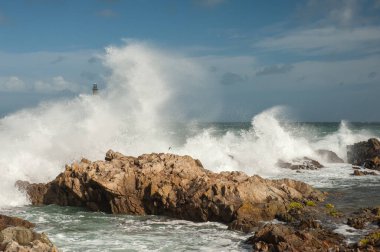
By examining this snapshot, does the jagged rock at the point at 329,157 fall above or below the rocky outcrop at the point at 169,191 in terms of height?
above

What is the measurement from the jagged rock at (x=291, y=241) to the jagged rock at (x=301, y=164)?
72.5 ft

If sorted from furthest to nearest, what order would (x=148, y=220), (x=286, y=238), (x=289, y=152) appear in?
1. (x=289, y=152)
2. (x=148, y=220)
3. (x=286, y=238)

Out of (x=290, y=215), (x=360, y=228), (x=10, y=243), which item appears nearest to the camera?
(x=10, y=243)

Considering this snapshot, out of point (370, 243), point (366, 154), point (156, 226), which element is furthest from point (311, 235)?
point (366, 154)

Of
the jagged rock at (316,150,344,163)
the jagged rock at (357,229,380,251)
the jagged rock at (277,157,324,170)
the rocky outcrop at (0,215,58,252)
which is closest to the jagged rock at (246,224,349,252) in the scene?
the jagged rock at (357,229,380,251)

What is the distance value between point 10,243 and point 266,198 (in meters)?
11.3

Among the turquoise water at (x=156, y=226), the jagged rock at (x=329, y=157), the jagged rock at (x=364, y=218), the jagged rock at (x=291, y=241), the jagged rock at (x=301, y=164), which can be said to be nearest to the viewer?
the jagged rock at (x=291, y=241)

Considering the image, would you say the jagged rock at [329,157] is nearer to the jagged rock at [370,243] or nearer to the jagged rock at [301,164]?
the jagged rock at [301,164]

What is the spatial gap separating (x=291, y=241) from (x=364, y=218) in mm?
5135

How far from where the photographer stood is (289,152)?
4303 cm

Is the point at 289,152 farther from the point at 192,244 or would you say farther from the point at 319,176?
the point at 192,244

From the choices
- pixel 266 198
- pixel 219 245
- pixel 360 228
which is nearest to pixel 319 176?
pixel 266 198

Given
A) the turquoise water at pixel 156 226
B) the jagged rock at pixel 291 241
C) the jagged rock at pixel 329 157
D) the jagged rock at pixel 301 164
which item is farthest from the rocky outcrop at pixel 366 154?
the jagged rock at pixel 291 241

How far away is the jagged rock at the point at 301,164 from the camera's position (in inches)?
1426
